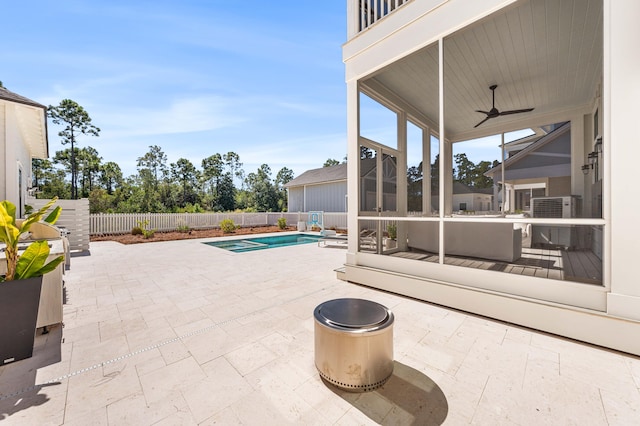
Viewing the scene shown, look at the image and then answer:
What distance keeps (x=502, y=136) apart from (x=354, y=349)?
8.97 meters

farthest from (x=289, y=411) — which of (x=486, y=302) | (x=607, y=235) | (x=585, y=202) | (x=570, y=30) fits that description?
(x=585, y=202)

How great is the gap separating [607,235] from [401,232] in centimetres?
362

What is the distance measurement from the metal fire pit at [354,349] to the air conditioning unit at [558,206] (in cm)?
665

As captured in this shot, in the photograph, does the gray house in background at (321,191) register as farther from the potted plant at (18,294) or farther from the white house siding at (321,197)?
the potted plant at (18,294)

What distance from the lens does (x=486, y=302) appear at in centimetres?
313

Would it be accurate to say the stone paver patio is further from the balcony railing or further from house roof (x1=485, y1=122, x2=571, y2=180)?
house roof (x1=485, y1=122, x2=571, y2=180)

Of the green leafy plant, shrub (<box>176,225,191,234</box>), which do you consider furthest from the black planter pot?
shrub (<box>176,225,191,234</box>)

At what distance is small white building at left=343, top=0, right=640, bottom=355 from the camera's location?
2350 millimetres

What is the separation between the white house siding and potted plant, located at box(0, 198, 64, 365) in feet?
49.5

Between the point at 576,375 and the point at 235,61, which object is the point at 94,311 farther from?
the point at 235,61

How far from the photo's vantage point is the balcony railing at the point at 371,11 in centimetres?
426

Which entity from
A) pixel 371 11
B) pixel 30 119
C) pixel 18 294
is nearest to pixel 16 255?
pixel 18 294

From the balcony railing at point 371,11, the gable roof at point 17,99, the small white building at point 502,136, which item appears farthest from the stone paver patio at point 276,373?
the gable roof at point 17,99

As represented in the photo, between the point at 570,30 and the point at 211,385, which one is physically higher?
the point at 570,30
